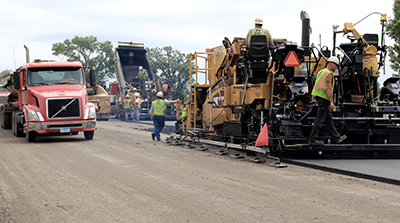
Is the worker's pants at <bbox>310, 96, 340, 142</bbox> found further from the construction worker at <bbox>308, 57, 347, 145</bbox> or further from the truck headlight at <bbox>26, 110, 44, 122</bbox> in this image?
the truck headlight at <bbox>26, 110, 44, 122</bbox>

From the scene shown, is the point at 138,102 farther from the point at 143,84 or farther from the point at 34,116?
the point at 34,116

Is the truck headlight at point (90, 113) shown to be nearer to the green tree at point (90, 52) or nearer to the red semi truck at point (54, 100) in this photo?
the red semi truck at point (54, 100)

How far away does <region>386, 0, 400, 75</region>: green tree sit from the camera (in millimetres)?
19469

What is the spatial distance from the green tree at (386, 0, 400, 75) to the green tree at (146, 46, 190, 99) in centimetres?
2660

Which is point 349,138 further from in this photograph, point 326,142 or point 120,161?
point 120,161

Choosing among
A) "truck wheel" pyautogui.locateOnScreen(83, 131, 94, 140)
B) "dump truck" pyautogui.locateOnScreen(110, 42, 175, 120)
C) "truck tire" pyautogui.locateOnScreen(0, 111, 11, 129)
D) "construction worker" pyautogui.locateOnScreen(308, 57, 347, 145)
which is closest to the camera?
"construction worker" pyautogui.locateOnScreen(308, 57, 347, 145)

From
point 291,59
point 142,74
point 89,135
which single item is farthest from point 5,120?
point 291,59

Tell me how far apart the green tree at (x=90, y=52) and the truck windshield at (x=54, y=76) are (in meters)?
36.0

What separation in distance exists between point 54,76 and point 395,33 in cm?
1486

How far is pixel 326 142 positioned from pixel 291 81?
1.52m

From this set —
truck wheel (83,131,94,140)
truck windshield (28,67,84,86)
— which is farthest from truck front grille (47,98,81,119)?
truck windshield (28,67,84,86)

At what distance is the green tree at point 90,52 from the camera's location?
162 ft

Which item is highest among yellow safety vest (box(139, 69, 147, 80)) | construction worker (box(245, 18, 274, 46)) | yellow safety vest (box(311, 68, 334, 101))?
construction worker (box(245, 18, 274, 46))

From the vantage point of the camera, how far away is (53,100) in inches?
510
